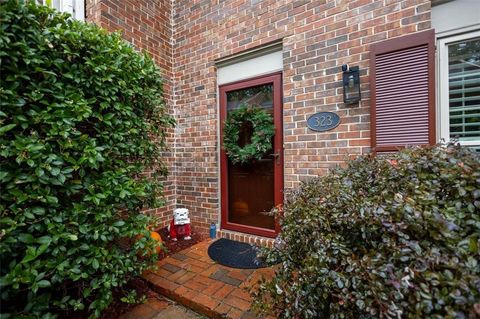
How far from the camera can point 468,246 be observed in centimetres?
79

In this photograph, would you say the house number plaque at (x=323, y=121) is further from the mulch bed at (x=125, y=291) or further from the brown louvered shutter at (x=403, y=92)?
the mulch bed at (x=125, y=291)

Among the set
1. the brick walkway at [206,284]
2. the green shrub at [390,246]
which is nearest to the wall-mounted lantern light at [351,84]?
the green shrub at [390,246]

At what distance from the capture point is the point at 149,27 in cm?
311

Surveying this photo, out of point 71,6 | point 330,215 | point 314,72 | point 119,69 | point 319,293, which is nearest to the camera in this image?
point 319,293

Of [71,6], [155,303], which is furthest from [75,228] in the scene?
[71,6]

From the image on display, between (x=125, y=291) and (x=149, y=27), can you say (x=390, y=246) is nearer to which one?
(x=125, y=291)

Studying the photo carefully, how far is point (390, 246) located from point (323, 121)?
167 centimetres

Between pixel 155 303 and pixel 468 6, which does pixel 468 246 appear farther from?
pixel 468 6

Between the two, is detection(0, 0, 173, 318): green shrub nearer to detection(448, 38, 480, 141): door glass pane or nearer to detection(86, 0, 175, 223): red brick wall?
detection(86, 0, 175, 223): red brick wall

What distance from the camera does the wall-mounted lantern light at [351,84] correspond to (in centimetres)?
214

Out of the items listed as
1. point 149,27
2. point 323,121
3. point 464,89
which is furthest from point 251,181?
point 149,27

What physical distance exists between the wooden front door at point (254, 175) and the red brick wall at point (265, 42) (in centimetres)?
12

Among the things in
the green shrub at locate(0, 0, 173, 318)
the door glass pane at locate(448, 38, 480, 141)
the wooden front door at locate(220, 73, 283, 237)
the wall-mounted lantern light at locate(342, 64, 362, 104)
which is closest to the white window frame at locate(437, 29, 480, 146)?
the door glass pane at locate(448, 38, 480, 141)

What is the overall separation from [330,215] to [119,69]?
1768 mm
